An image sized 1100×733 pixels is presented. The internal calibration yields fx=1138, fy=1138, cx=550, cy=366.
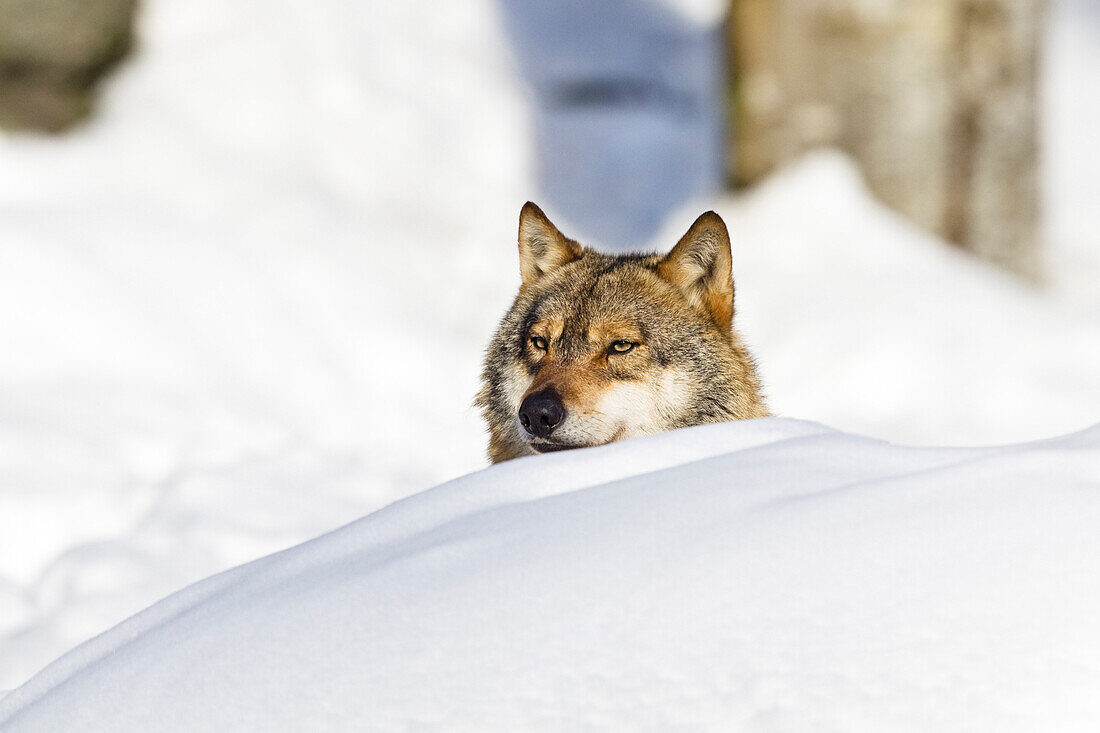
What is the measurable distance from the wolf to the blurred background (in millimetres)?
1388

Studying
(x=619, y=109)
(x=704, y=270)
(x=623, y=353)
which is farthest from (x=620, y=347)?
(x=619, y=109)

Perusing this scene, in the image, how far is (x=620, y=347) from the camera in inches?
126

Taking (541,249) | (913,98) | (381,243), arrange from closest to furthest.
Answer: (541,249), (913,98), (381,243)

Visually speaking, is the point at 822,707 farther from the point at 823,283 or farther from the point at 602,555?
the point at 823,283

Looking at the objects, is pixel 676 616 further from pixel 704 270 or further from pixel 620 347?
pixel 704 270

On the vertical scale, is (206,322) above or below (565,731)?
above

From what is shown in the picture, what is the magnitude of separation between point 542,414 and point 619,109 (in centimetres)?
660

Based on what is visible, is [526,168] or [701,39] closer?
[526,168]

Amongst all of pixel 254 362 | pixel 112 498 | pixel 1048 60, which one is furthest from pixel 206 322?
pixel 1048 60

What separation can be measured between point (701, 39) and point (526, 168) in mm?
3024

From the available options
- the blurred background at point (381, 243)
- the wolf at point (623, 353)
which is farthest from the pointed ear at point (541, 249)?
the blurred background at point (381, 243)

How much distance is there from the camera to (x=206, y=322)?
18.1 feet

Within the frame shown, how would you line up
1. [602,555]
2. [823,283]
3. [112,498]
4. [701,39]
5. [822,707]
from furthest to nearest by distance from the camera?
[701,39] < [823,283] < [112,498] < [602,555] < [822,707]

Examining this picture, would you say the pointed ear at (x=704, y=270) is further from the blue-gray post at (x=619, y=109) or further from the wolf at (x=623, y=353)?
the blue-gray post at (x=619, y=109)
